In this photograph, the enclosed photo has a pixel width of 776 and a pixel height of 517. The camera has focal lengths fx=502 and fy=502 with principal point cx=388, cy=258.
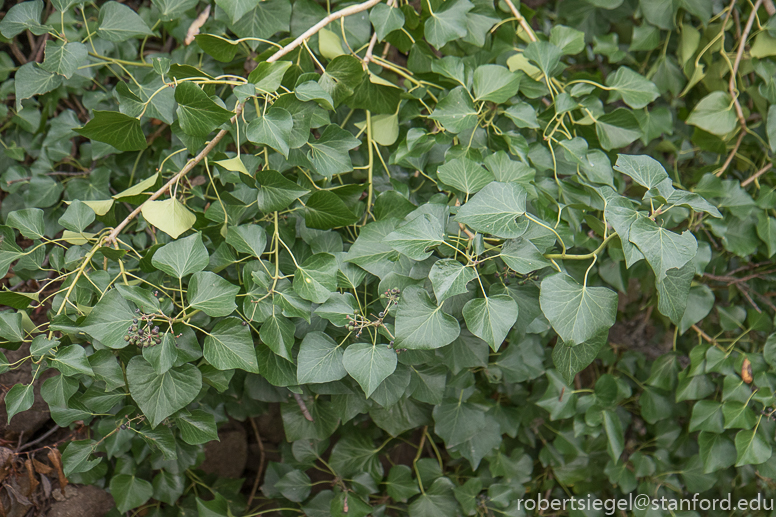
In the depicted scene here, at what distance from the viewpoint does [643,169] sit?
752 millimetres

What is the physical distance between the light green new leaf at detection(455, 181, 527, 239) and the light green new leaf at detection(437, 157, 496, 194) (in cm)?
8

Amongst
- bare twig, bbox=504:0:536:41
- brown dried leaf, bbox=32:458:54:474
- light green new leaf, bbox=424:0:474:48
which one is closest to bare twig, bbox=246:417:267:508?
brown dried leaf, bbox=32:458:54:474

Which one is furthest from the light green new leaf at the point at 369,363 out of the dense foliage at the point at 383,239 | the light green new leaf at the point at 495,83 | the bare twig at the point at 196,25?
the bare twig at the point at 196,25

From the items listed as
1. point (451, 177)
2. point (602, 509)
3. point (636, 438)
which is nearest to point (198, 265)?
point (451, 177)

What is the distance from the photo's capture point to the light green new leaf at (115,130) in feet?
2.56

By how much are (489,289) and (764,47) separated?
0.94m

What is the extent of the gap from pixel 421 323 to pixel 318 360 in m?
0.18

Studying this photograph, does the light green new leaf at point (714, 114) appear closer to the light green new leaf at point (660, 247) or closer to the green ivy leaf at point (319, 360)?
the light green new leaf at point (660, 247)

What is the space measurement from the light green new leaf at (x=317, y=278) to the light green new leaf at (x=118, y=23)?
568 millimetres

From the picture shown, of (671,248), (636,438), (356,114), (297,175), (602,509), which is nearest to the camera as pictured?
(671,248)

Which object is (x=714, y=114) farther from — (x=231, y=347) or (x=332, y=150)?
(x=231, y=347)

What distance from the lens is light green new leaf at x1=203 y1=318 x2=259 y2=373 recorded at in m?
0.75

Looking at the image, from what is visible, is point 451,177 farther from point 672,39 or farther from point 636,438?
point 636,438

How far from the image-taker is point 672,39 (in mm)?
1301
